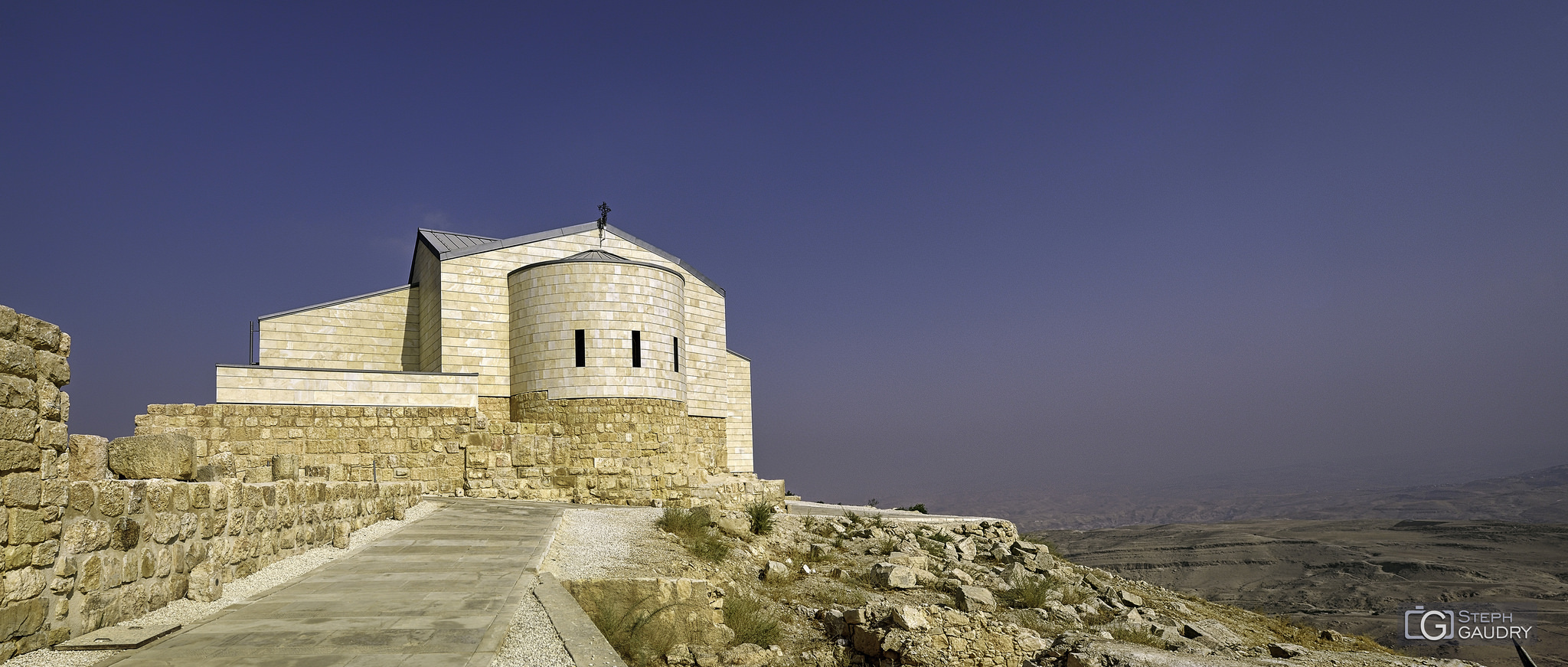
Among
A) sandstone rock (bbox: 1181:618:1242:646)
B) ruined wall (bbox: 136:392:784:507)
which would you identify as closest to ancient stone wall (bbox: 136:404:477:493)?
ruined wall (bbox: 136:392:784:507)

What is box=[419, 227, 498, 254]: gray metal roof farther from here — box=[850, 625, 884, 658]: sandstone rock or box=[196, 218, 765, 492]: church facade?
box=[850, 625, 884, 658]: sandstone rock

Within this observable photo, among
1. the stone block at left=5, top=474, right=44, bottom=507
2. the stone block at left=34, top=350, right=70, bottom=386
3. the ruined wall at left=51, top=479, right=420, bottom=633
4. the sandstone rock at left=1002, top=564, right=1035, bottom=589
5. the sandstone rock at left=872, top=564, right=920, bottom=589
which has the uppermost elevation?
the stone block at left=34, top=350, right=70, bottom=386

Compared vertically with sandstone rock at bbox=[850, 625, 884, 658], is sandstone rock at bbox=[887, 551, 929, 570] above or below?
below

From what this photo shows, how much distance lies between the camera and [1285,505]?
3391 inches

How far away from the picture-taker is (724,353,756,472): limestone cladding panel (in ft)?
88.1

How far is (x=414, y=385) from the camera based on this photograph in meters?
17.5

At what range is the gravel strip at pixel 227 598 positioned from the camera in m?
4.27

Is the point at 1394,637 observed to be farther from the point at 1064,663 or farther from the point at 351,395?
the point at 351,395

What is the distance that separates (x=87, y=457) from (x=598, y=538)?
6.21 m

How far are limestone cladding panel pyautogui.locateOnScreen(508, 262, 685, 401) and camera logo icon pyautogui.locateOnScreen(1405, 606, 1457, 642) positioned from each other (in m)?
15.2

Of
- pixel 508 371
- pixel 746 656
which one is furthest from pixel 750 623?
pixel 508 371

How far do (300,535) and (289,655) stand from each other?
3.99 meters

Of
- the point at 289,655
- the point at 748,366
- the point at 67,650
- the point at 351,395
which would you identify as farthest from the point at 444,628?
the point at 748,366

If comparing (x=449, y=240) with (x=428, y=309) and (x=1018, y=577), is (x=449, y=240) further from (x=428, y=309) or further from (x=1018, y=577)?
(x=1018, y=577)
